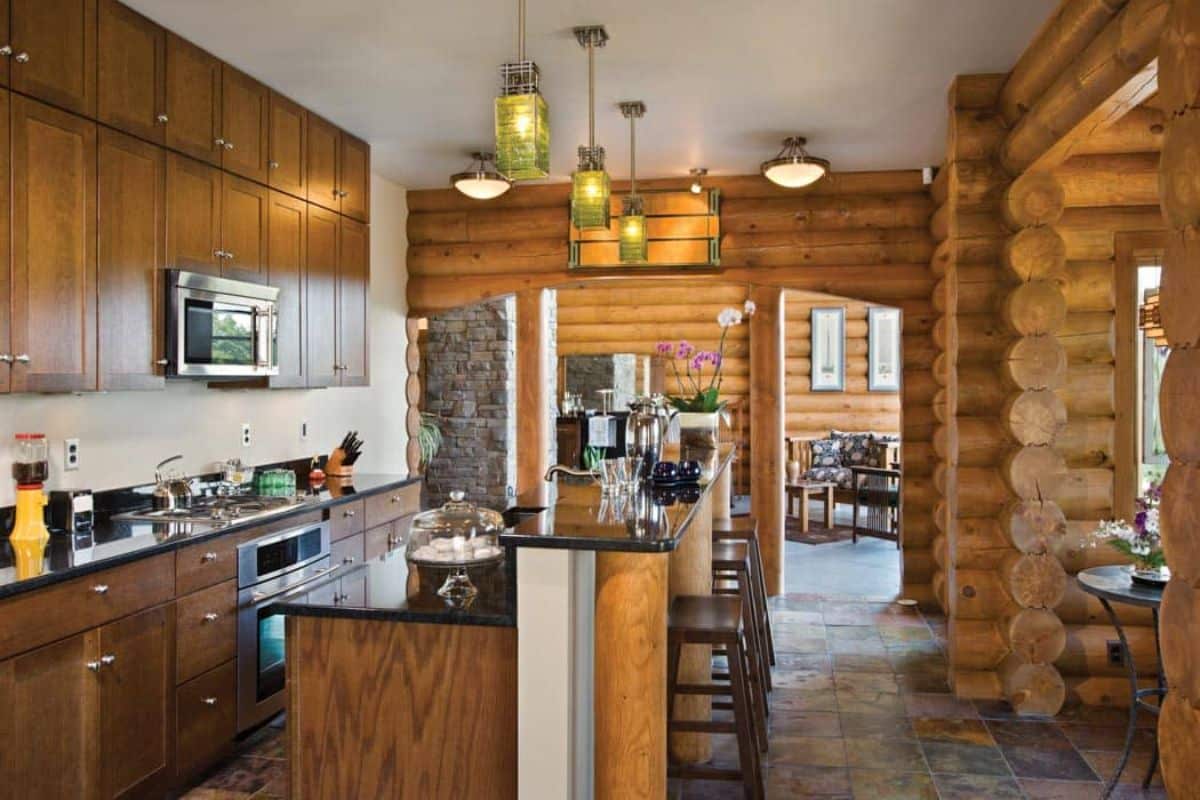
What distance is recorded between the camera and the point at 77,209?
3135mm

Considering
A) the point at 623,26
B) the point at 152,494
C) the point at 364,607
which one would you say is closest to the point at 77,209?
the point at 152,494

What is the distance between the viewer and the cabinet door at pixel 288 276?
14.2 feet

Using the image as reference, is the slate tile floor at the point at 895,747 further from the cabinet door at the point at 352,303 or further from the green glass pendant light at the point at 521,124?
the green glass pendant light at the point at 521,124

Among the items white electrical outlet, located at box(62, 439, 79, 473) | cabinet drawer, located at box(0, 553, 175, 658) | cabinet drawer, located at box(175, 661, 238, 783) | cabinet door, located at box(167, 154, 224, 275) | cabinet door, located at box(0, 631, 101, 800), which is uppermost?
cabinet door, located at box(167, 154, 224, 275)

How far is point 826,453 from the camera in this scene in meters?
9.98

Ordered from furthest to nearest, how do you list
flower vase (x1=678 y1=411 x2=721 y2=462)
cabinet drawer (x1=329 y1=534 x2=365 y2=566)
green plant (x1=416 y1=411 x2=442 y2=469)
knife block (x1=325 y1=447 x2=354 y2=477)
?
green plant (x1=416 y1=411 x2=442 y2=469) → knife block (x1=325 y1=447 x2=354 y2=477) → flower vase (x1=678 y1=411 x2=721 y2=462) → cabinet drawer (x1=329 y1=534 x2=365 y2=566)

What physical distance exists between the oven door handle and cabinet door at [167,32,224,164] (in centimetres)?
181

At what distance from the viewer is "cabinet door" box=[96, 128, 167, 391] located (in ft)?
10.7

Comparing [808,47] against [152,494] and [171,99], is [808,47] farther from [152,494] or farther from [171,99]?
[152,494]

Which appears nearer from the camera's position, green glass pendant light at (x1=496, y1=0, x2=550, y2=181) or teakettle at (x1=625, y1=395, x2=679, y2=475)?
green glass pendant light at (x1=496, y1=0, x2=550, y2=181)

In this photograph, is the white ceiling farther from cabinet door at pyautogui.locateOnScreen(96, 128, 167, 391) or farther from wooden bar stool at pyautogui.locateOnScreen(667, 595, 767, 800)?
wooden bar stool at pyautogui.locateOnScreen(667, 595, 767, 800)

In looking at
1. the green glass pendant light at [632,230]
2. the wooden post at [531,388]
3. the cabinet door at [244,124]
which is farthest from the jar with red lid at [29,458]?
the wooden post at [531,388]

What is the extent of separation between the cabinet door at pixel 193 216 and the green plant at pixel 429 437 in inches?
130

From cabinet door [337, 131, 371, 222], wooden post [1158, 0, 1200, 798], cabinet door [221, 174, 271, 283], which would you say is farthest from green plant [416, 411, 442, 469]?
wooden post [1158, 0, 1200, 798]
